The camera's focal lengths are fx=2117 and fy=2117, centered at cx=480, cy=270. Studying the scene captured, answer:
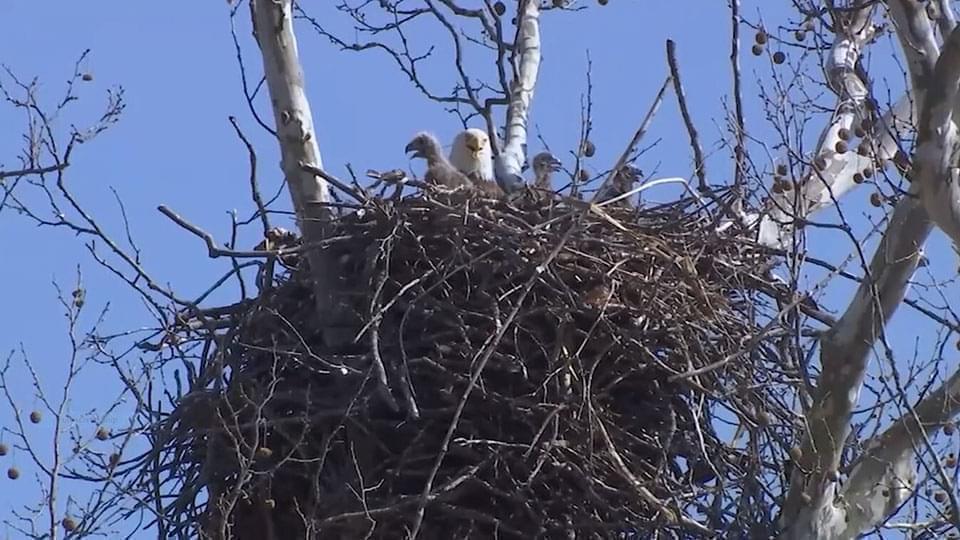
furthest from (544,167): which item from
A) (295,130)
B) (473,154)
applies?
(295,130)

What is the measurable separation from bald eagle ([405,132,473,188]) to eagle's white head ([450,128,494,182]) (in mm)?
147

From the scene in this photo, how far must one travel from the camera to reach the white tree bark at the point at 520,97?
34.1 feet

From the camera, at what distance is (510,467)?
8500 millimetres

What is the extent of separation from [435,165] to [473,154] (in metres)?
0.58

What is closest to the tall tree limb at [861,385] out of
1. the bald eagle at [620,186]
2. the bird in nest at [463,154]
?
the bald eagle at [620,186]

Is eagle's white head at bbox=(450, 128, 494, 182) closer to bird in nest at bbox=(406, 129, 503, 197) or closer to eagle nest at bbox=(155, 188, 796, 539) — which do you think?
bird in nest at bbox=(406, 129, 503, 197)

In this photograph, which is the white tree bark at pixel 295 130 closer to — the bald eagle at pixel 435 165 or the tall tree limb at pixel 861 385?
the bald eagle at pixel 435 165

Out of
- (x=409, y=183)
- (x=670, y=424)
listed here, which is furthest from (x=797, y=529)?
(x=409, y=183)

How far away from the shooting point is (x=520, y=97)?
1116 centimetres

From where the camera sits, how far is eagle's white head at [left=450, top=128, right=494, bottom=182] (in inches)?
432

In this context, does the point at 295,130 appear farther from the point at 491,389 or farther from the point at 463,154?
the point at 463,154

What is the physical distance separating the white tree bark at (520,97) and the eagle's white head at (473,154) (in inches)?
6.4

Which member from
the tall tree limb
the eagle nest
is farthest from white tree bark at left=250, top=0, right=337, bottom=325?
the tall tree limb

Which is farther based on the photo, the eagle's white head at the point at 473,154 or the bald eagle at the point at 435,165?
the eagle's white head at the point at 473,154
